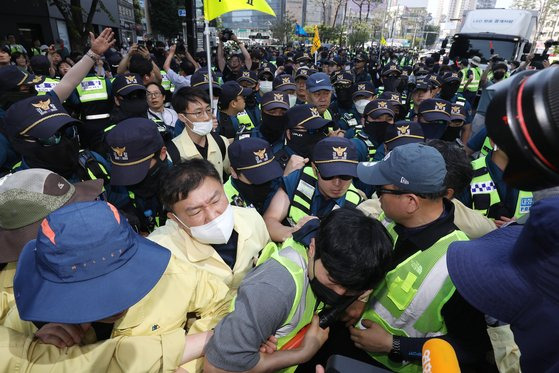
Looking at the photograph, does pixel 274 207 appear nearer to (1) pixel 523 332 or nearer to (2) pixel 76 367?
(2) pixel 76 367

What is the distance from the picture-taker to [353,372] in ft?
3.32

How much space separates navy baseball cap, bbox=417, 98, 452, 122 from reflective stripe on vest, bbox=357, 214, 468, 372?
3455mm

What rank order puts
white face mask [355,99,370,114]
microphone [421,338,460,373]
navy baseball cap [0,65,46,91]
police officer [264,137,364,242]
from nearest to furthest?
microphone [421,338,460,373] → police officer [264,137,364,242] → navy baseball cap [0,65,46,91] → white face mask [355,99,370,114]

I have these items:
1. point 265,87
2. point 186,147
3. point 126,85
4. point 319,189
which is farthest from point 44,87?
point 265,87

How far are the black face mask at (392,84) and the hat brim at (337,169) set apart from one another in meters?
8.33

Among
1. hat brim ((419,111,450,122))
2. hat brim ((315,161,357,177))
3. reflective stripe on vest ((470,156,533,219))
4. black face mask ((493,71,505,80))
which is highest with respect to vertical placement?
black face mask ((493,71,505,80))

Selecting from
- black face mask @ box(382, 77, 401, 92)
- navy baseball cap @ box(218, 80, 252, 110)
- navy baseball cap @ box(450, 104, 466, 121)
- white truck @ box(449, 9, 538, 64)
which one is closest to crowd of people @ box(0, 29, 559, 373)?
navy baseball cap @ box(218, 80, 252, 110)

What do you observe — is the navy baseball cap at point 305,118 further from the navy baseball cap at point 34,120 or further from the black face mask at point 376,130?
the navy baseball cap at point 34,120

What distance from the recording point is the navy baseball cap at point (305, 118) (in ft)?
14.0

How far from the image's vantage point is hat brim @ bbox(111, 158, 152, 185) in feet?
9.09

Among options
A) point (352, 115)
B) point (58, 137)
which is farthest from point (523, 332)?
point (352, 115)

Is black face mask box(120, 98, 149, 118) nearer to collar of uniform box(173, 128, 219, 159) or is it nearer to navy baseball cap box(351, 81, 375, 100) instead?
collar of uniform box(173, 128, 219, 159)

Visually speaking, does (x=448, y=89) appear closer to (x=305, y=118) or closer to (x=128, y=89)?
(x=305, y=118)

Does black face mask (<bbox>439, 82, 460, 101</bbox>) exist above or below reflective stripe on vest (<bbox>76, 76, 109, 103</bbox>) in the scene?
below
